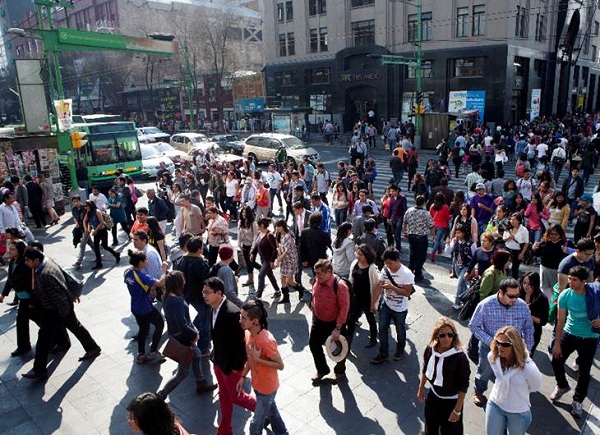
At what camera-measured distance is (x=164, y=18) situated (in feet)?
203

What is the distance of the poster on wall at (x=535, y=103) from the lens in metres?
37.7

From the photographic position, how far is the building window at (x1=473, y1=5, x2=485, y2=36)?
109ft

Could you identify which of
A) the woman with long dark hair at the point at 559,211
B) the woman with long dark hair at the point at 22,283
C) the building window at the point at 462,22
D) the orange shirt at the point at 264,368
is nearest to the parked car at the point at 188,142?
the building window at the point at 462,22

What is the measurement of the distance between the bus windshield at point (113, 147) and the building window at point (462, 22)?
980 inches

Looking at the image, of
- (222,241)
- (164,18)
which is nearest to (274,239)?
(222,241)

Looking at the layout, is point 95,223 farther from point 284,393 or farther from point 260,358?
point 260,358

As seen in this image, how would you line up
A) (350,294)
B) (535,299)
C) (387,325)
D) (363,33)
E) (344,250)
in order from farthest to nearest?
(363,33) < (344,250) < (387,325) < (350,294) < (535,299)

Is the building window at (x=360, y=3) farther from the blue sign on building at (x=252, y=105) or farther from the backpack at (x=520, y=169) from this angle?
the backpack at (x=520, y=169)

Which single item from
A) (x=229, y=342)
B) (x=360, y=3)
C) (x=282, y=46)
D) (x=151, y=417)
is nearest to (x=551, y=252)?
(x=229, y=342)

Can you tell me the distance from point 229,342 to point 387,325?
234 centimetres

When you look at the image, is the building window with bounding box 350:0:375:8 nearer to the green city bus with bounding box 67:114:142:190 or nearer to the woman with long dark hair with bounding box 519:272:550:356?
the green city bus with bounding box 67:114:142:190

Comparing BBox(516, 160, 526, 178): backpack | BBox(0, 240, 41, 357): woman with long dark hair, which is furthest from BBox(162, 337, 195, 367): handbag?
BBox(516, 160, 526, 178): backpack

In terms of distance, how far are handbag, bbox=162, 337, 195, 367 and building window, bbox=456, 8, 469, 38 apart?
34.9 metres

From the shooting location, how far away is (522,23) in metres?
34.5
